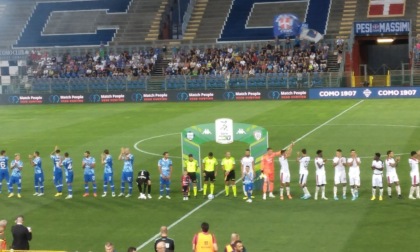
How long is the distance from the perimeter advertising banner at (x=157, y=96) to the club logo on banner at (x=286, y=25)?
9.12 metres

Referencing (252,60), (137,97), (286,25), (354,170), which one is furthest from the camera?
(286,25)

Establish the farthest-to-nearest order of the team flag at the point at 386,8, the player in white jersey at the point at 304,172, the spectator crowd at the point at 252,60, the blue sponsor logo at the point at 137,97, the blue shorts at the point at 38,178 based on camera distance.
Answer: the team flag at the point at 386,8 < the spectator crowd at the point at 252,60 < the blue sponsor logo at the point at 137,97 < the blue shorts at the point at 38,178 < the player in white jersey at the point at 304,172

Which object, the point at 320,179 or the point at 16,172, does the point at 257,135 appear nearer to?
the point at 320,179

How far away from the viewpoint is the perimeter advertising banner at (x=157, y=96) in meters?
63.3

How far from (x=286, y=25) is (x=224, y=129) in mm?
41003

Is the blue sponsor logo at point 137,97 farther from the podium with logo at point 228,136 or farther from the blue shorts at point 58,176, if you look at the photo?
the blue shorts at point 58,176

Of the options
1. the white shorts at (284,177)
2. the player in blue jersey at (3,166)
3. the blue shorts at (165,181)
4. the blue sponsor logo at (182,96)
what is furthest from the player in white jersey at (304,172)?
the blue sponsor logo at (182,96)

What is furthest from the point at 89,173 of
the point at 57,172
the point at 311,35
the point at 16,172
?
the point at 311,35

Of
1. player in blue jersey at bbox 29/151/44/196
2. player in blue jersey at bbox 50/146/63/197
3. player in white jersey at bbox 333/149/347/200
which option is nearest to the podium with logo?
player in white jersey at bbox 333/149/347/200

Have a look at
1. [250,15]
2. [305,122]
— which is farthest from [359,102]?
[250,15]

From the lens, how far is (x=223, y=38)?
7631cm

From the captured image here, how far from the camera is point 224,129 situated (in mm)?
30938

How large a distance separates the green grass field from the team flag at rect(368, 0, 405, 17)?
1933 cm

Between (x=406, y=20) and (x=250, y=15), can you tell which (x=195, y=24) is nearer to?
(x=250, y=15)
